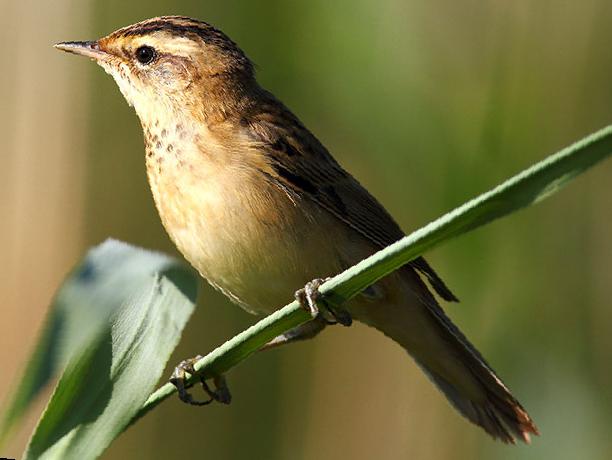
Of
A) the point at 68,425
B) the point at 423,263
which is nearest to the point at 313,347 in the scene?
the point at 423,263

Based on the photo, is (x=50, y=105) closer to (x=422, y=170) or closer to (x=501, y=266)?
(x=422, y=170)

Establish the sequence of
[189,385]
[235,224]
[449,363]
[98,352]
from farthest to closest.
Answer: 1. [449,363]
2. [235,224]
3. [189,385]
4. [98,352]

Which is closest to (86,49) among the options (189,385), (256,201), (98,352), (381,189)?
(256,201)

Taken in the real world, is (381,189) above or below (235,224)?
below

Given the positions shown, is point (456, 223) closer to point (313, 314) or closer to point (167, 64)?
point (313, 314)

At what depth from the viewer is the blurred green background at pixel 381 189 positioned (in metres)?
2.48

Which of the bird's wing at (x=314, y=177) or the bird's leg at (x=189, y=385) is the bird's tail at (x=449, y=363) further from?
Result: the bird's leg at (x=189, y=385)

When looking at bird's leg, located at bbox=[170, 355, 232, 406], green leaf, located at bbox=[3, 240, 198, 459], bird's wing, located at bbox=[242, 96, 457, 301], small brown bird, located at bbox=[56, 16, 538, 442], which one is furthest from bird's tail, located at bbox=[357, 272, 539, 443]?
green leaf, located at bbox=[3, 240, 198, 459]

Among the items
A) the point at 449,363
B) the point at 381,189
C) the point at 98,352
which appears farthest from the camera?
the point at 381,189

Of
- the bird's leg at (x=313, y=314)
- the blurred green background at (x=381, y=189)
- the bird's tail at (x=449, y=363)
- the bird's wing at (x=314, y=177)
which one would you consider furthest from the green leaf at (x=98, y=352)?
the bird's tail at (x=449, y=363)

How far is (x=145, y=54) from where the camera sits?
265 centimetres

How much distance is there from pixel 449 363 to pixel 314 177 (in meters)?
0.61

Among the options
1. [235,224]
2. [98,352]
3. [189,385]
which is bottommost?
[189,385]

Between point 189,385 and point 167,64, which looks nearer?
point 189,385
